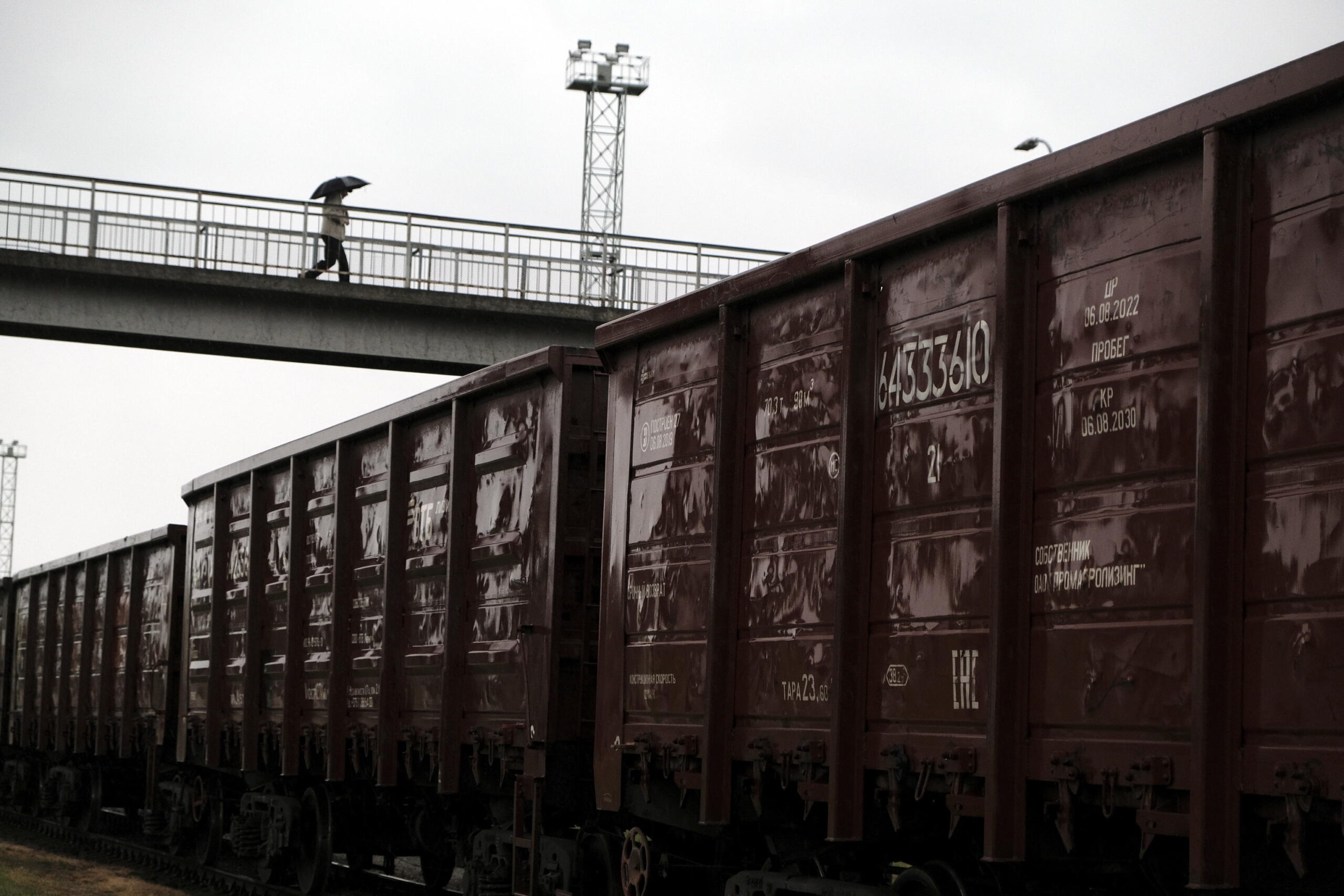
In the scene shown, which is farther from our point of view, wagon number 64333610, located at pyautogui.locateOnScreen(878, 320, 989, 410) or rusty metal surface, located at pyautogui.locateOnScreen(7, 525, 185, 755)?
rusty metal surface, located at pyautogui.locateOnScreen(7, 525, 185, 755)

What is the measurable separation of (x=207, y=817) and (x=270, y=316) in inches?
415

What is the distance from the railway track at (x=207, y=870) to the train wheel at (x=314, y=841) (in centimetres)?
21

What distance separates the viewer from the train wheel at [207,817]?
1822 cm

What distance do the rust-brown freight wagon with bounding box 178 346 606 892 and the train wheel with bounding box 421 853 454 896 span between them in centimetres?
4

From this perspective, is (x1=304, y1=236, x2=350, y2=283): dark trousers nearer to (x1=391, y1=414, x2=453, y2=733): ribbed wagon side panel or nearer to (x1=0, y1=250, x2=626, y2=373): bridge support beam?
(x1=0, y1=250, x2=626, y2=373): bridge support beam

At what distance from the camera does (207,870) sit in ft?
58.3

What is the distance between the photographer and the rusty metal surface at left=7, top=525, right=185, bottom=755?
66.3 feet

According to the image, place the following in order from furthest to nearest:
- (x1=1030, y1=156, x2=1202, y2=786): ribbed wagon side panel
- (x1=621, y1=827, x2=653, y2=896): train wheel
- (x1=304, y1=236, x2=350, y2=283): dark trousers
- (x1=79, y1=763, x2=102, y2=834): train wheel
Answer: (x1=304, y1=236, x2=350, y2=283): dark trousers, (x1=79, y1=763, x2=102, y2=834): train wheel, (x1=621, y1=827, x2=653, y2=896): train wheel, (x1=1030, y1=156, x2=1202, y2=786): ribbed wagon side panel

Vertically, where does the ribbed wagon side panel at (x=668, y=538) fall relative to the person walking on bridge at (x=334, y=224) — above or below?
below

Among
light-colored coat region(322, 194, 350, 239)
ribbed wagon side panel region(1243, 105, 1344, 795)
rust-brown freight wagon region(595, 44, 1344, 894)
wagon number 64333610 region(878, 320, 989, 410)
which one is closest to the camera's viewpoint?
ribbed wagon side panel region(1243, 105, 1344, 795)

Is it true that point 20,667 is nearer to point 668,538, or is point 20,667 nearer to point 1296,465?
point 668,538

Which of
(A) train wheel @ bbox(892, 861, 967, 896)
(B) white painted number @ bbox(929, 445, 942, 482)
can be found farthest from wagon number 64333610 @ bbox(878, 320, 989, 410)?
(A) train wheel @ bbox(892, 861, 967, 896)

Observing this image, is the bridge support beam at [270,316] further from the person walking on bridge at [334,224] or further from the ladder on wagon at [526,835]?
the ladder on wagon at [526,835]

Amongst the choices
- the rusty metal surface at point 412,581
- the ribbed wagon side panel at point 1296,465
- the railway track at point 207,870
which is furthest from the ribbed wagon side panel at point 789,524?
the railway track at point 207,870
